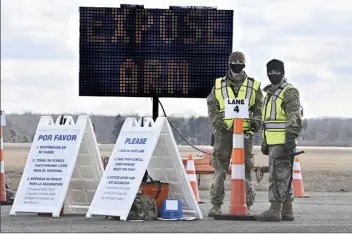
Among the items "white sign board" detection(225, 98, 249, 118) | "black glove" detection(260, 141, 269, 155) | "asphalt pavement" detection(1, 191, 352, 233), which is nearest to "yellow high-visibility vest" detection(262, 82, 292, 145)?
"black glove" detection(260, 141, 269, 155)

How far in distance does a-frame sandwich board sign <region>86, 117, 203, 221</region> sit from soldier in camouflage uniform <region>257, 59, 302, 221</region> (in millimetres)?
931

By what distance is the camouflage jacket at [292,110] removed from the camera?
13.3 metres

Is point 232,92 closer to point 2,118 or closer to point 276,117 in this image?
point 276,117

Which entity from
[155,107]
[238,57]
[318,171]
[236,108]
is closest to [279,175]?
[236,108]

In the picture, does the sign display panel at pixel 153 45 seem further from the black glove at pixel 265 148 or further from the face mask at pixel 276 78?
the black glove at pixel 265 148

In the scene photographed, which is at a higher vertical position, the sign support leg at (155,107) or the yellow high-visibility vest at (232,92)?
the yellow high-visibility vest at (232,92)

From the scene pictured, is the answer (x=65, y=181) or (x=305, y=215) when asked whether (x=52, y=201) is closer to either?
(x=65, y=181)

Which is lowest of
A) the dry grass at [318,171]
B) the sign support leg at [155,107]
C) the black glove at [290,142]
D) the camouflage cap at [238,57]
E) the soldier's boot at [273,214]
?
the dry grass at [318,171]

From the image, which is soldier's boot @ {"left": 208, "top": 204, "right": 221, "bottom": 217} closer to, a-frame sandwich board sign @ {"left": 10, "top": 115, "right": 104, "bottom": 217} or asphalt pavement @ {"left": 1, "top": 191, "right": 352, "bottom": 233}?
asphalt pavement @ {"left": 1, "top": 191, "right": 352, "bottom": 233}

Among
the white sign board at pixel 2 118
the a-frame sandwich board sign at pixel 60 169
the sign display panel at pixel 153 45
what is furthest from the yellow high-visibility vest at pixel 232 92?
the white sign board at pixel 2 118

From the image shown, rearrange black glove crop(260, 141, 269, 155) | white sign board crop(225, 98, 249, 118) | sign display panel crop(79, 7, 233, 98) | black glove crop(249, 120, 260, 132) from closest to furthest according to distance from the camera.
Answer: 1. white sign board crop(225, 98, 249, 118)
2. black glove crop(260, 141, 269, 155)
3. black glove crop(249, 120, 260, 132)
4. sign display panel crop(79, 7, 233, 98)

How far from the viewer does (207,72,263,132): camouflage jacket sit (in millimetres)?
14156

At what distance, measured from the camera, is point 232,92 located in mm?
14156

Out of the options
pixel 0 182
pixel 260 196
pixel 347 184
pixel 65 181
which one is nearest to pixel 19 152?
pixel 347 184
